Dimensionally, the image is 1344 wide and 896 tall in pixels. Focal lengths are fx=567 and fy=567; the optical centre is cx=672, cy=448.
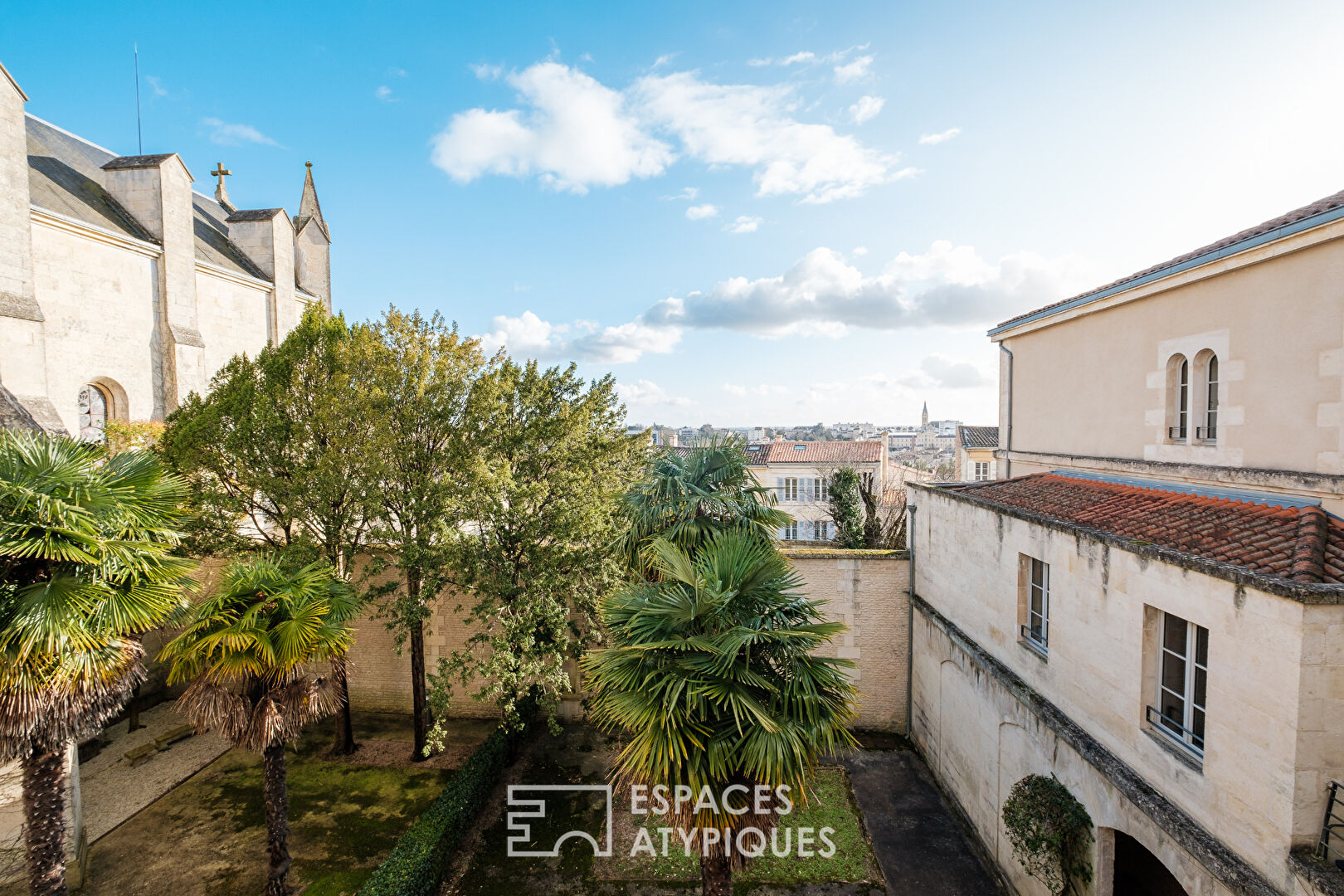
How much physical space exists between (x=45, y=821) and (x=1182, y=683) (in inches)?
519

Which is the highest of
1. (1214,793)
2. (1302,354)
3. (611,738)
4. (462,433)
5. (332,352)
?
(332,352)

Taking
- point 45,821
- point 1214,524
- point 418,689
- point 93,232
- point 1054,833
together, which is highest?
point 93,232

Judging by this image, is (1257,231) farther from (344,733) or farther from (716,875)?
(344,733)

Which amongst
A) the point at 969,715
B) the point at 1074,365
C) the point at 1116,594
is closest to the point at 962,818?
the point at 969,715

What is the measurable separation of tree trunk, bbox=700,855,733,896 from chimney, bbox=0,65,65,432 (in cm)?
1674

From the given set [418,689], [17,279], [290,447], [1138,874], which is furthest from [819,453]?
[17,279]

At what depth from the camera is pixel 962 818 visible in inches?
414

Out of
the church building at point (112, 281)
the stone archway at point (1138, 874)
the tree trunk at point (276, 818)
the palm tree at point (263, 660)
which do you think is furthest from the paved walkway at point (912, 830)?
the church building at point (112, 281)

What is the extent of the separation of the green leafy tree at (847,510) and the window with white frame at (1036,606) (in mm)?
8157

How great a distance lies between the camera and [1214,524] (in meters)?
6.66

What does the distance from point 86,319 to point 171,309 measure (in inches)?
92.0

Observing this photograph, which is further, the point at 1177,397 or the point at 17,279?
the point at 17,279

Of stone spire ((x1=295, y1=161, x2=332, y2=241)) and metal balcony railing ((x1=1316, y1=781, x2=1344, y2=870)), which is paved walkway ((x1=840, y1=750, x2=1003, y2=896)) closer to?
metal balcony railing ((x1=1316, y1=781, x2=1344, y2=870))

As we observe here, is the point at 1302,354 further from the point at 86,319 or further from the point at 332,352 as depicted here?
the point at 86,319
